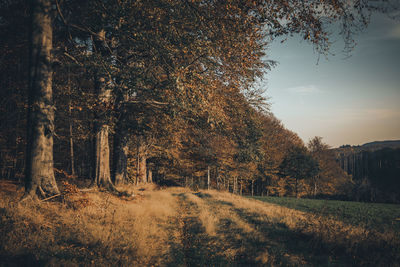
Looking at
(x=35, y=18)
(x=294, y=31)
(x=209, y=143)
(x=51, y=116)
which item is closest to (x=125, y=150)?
(x=51, y=116)

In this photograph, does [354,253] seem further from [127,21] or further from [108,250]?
[127,21]

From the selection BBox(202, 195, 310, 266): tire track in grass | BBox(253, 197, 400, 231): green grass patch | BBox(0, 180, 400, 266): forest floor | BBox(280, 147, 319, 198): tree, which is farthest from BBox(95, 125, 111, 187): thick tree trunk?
BBox(280, 147, 319, 198): tree

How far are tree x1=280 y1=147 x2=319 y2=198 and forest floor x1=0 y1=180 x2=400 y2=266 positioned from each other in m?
34.8

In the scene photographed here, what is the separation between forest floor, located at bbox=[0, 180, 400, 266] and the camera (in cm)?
357

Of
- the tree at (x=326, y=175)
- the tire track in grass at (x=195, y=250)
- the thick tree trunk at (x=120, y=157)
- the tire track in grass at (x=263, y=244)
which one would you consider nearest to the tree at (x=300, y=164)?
→ the tree at (x=326, y=175)

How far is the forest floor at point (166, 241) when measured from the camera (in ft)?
11.7

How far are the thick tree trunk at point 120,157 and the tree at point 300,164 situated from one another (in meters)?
34.3

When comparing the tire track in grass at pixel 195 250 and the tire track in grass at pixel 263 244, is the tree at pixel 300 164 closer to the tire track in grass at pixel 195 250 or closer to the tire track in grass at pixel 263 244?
the tire track in grass at pixel 263 244

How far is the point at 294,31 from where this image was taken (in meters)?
5.74

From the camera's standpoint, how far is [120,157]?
1295cm

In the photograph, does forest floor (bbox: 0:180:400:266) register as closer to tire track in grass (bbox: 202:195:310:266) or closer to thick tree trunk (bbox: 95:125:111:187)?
tire track in grass (bbox: 202:195:310:266)

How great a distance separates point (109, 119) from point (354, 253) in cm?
1019

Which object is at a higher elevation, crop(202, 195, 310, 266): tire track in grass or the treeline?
crop(202, 195, 310, 266): tire track in grass

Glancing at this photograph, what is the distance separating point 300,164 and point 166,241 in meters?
38.0
